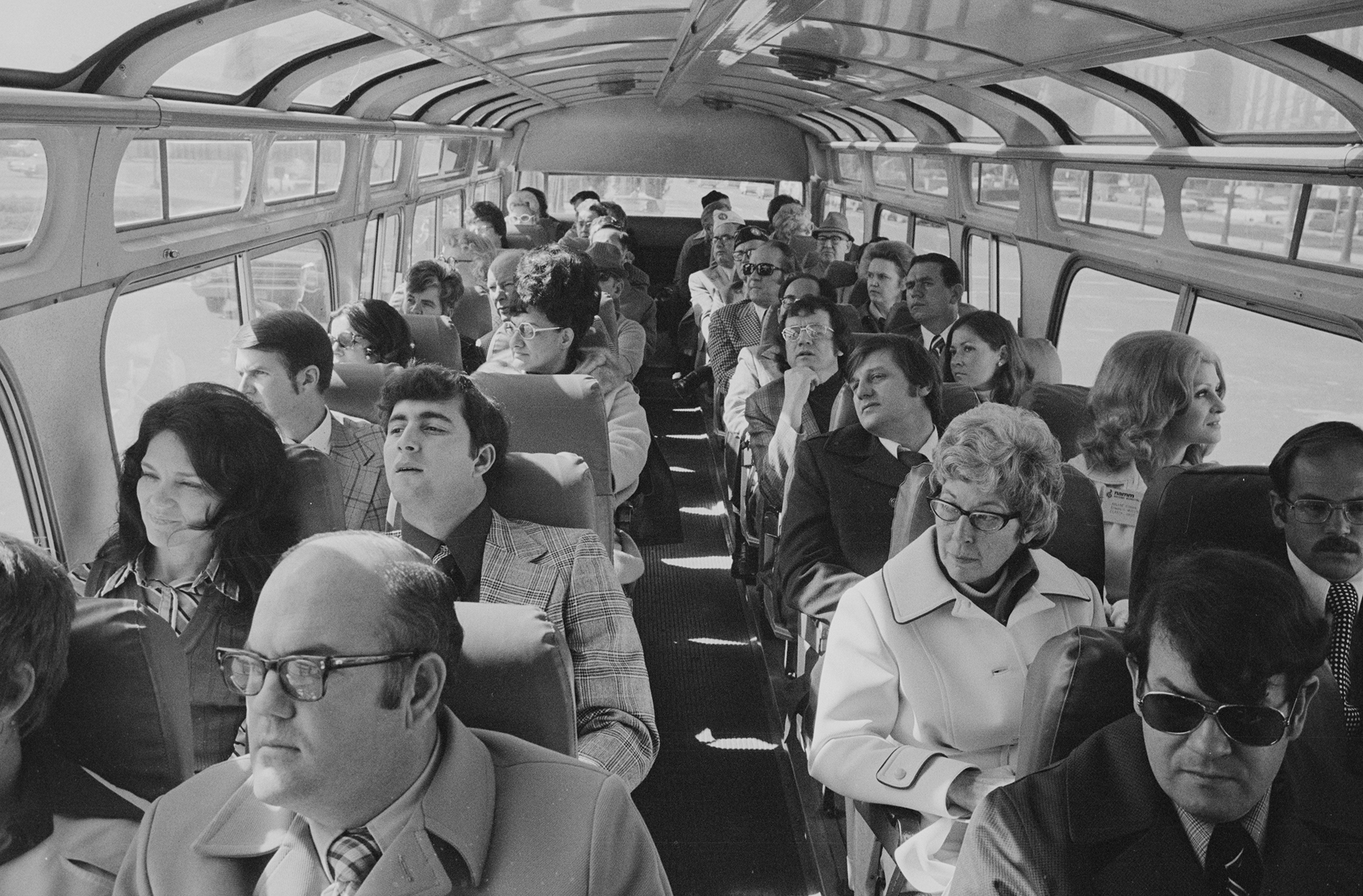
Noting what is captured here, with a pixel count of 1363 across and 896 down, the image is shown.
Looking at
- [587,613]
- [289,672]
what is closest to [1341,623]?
[587,613]

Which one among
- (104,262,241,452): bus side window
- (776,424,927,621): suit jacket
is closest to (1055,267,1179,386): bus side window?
(776,424,927,621): suit jacket

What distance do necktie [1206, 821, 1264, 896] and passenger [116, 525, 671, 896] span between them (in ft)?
2.78

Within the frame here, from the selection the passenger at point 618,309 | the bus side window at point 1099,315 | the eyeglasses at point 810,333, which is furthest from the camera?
the passenger at point 618,309

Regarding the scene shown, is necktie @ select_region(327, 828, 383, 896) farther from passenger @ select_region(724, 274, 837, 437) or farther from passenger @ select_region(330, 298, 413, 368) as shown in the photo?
passenger @ select_region(724, 274, 837, 437)

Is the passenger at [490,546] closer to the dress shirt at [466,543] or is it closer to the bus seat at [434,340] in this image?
the dress shirt at [466,543]

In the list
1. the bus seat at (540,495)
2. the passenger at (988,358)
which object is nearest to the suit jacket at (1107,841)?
the bus seat at (540,495)

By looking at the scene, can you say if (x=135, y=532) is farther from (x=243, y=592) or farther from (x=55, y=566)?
(x=55, y=566)

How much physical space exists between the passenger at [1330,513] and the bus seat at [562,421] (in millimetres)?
1992

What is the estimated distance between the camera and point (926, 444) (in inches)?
156

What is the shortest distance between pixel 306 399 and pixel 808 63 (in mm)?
3614

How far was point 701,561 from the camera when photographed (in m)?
6.68

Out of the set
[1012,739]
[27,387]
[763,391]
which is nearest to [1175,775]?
[1012,739]

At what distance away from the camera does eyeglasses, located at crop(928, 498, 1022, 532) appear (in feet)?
8.64

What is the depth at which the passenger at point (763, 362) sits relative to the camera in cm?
587
